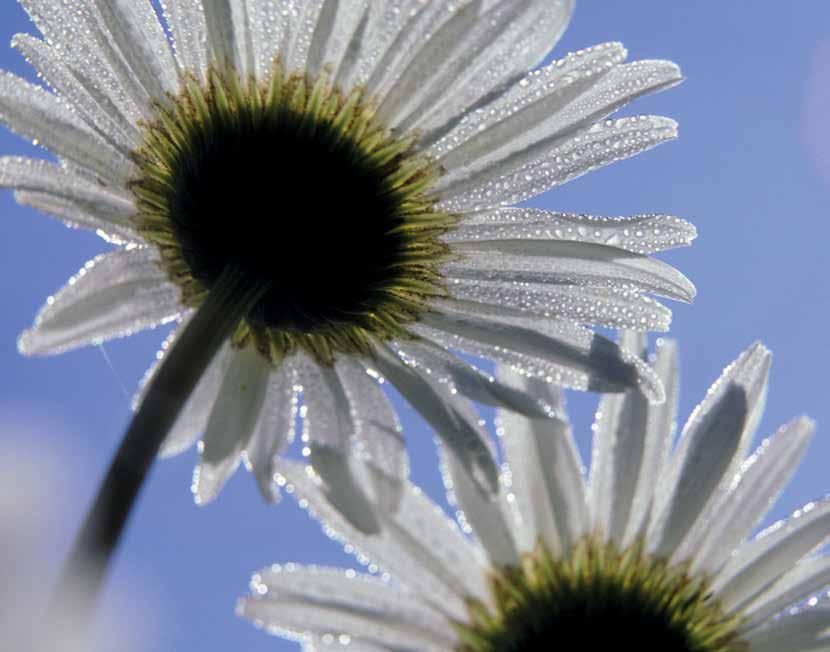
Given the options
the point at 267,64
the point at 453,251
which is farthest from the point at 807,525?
the point at 267,64

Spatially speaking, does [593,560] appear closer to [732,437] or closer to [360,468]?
[732,437]

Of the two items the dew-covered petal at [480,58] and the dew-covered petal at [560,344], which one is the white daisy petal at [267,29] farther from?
the dew-covered petal at [560,344]

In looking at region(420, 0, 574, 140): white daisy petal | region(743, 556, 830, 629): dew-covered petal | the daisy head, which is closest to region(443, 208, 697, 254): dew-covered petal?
the daisy head

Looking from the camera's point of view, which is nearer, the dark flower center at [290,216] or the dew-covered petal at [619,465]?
the dark flower center at [290,216]

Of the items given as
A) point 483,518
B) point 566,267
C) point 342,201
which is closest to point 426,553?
point 483,518

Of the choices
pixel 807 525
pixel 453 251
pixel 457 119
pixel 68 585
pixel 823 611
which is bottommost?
pixel 823 611

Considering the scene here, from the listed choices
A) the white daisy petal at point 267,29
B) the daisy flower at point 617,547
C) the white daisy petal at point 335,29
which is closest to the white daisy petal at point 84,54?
the white daisy petal at point 267,29

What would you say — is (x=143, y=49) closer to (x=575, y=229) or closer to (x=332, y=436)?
(x=332, y=436)
